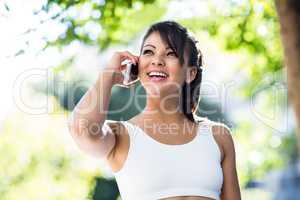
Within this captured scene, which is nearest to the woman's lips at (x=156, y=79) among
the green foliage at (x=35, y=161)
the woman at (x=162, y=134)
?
the woman at (x=162, y=134)

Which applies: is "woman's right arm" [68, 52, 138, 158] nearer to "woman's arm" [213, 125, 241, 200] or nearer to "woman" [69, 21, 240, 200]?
"woman" [69, 21, 240, 200]

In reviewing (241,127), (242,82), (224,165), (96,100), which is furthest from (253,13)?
(241,127)

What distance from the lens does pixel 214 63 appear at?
7996 millimetres

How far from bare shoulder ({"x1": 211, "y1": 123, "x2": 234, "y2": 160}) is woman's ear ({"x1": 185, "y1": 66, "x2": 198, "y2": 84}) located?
228 millimetres

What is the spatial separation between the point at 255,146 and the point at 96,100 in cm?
608

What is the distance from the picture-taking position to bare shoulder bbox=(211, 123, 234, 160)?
2.80 m

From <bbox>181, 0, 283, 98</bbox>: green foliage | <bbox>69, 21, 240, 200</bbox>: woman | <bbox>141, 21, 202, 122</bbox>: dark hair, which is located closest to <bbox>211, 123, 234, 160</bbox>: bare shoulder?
<bbox>69, 21, 240, 200</bbox>: woman

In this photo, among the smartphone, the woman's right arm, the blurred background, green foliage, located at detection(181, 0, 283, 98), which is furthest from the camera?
green foliage, located at detection(181, 0, 283, 98)

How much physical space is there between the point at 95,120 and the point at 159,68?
1.28 feet

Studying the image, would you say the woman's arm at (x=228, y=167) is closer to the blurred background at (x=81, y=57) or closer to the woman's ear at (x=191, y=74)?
the woman's ear at (x=191, y=74)

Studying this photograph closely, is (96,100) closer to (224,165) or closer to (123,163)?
(123,163)

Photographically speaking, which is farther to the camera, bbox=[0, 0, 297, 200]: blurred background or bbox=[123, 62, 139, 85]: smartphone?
bbox=[0, 0, 297, 200]: blurred background

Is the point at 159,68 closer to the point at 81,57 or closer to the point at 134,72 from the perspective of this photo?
the point at 134,72

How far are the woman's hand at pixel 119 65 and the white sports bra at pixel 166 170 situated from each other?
0.19 metres
